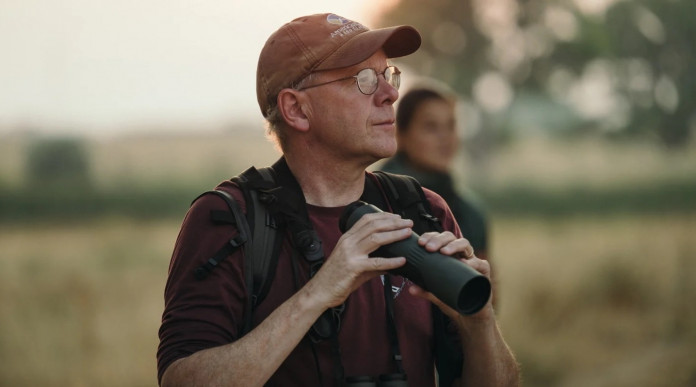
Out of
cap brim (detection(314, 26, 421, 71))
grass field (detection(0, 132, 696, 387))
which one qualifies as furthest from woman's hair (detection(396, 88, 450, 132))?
grass field (detection(0, 132, 696, 387))

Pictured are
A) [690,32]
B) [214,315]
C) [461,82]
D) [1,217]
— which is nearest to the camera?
[214,315]

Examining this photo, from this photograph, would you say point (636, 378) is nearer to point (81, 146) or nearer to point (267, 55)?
point (81, 146)

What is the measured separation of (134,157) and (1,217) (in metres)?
1.16

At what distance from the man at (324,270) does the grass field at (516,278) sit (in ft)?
15.6

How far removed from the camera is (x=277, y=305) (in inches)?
91.4

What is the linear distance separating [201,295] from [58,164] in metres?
5.56

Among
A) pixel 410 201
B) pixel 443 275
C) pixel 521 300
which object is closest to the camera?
pixel 443 275

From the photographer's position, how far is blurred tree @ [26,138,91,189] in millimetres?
7105

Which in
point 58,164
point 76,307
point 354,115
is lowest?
point 76,307

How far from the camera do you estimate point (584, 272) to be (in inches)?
451

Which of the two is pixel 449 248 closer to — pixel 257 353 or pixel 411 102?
pixel 257 353

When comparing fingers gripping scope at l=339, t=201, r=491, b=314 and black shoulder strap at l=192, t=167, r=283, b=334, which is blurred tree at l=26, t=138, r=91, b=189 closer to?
black shoulder strap at l=192, t=167, r=283, b=334

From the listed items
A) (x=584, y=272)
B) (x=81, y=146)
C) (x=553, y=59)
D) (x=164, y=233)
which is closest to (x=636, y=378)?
(x=584, y=272)

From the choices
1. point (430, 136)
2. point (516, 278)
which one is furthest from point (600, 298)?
point (430, 136)
